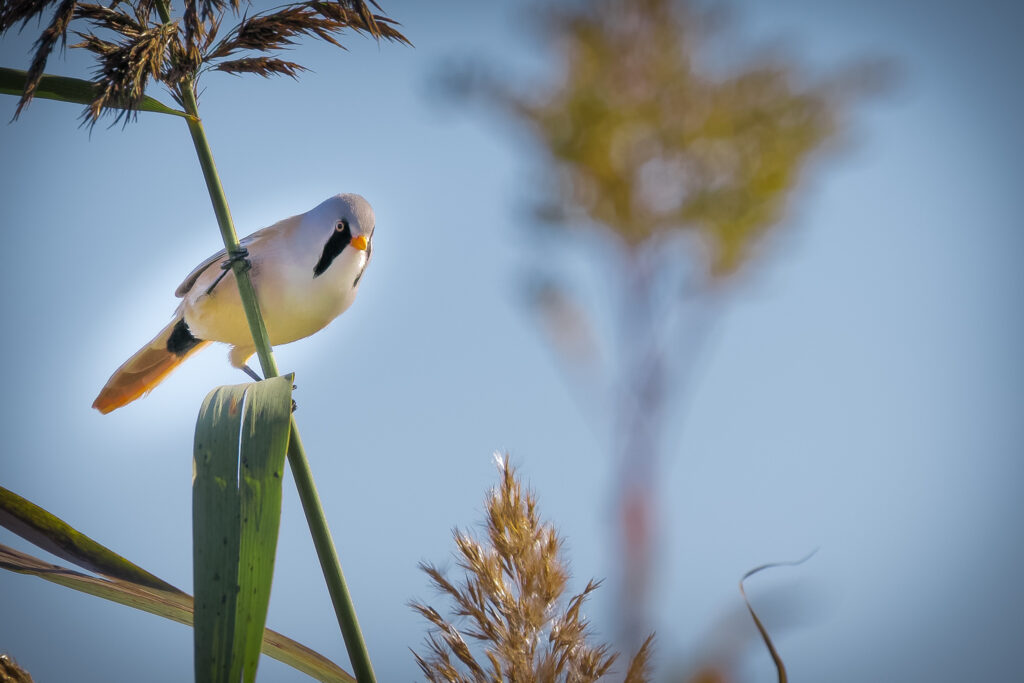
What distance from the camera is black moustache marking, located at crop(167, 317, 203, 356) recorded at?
1.34 metres

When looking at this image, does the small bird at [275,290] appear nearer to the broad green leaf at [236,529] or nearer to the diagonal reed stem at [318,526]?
the diagonal reed stem at [318,526]

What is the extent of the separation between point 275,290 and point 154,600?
0.41m

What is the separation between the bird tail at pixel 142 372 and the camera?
4.20 ft

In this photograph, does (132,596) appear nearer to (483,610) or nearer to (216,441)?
(216,441)

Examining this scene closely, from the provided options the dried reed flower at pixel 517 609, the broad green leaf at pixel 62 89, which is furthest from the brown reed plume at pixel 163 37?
the dried reed flower at pixel 517 609

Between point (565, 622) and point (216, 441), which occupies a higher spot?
point (216, 441)

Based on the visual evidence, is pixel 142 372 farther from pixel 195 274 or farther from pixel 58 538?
pixel 58 538

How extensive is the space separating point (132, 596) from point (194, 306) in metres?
0.53

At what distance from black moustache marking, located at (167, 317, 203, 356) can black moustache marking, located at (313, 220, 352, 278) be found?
35cm

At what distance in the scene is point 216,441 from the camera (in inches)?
28.7

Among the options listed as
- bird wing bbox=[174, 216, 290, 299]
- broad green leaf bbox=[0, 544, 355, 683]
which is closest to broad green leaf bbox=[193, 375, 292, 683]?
broad green leaf bbox=[0, 544, 355, 683]

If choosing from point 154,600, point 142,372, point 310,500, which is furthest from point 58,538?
point 142,372

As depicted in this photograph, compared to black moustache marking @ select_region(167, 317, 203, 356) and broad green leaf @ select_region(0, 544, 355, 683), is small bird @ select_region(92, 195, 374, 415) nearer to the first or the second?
black moustache marking @ select_region(167, 317, 203, 356)

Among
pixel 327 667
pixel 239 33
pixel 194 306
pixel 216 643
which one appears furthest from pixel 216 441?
pixel 194 306
